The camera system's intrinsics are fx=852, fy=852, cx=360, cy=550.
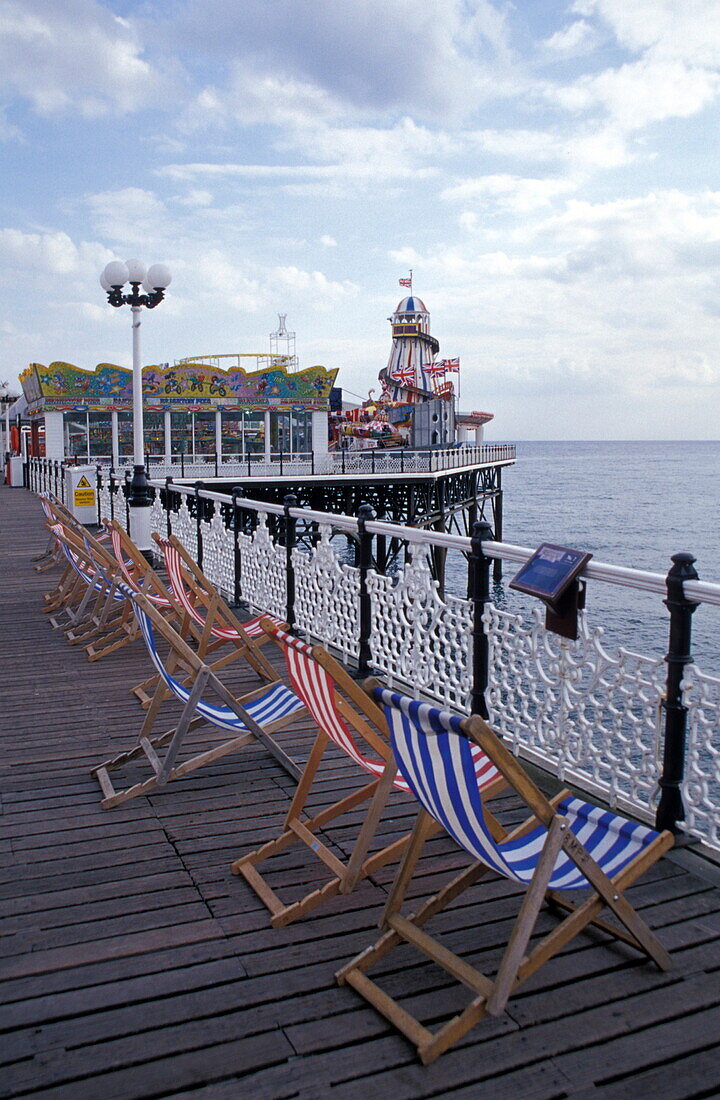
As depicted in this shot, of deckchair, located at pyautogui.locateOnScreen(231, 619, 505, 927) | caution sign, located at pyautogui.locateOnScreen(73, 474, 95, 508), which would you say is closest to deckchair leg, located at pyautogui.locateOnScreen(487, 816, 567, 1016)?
deckchair, located at pyautogui.locateOnScreen(231, 619, 505, 927)

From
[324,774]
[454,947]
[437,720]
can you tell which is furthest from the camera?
[324,774]

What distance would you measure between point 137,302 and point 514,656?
942cm

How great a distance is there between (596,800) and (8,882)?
2.38 metres

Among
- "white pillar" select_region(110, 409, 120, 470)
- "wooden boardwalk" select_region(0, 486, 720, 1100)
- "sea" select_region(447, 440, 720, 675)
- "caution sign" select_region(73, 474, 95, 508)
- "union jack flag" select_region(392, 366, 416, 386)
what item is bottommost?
"sea" select_region(447, 440, 720, 675)

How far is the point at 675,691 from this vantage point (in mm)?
3182

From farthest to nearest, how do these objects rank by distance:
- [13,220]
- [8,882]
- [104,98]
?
[13,220]
[104,98]
[8,882]

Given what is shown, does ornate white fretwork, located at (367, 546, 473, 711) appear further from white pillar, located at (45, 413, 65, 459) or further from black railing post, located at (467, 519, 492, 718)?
white pillar, located at (45, 413, 65, 459)

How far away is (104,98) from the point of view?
1431cm

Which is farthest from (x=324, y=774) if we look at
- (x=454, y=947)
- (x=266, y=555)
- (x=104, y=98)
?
(x=104, y=98)

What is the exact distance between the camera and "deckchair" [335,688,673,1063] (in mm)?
2143

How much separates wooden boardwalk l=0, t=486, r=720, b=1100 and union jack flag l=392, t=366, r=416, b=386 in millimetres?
50843

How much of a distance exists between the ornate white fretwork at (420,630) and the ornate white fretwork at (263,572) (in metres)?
2.02

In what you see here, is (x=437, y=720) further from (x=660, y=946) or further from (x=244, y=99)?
(x=244, y=99)

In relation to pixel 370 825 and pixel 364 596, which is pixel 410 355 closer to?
pixel 364 596
